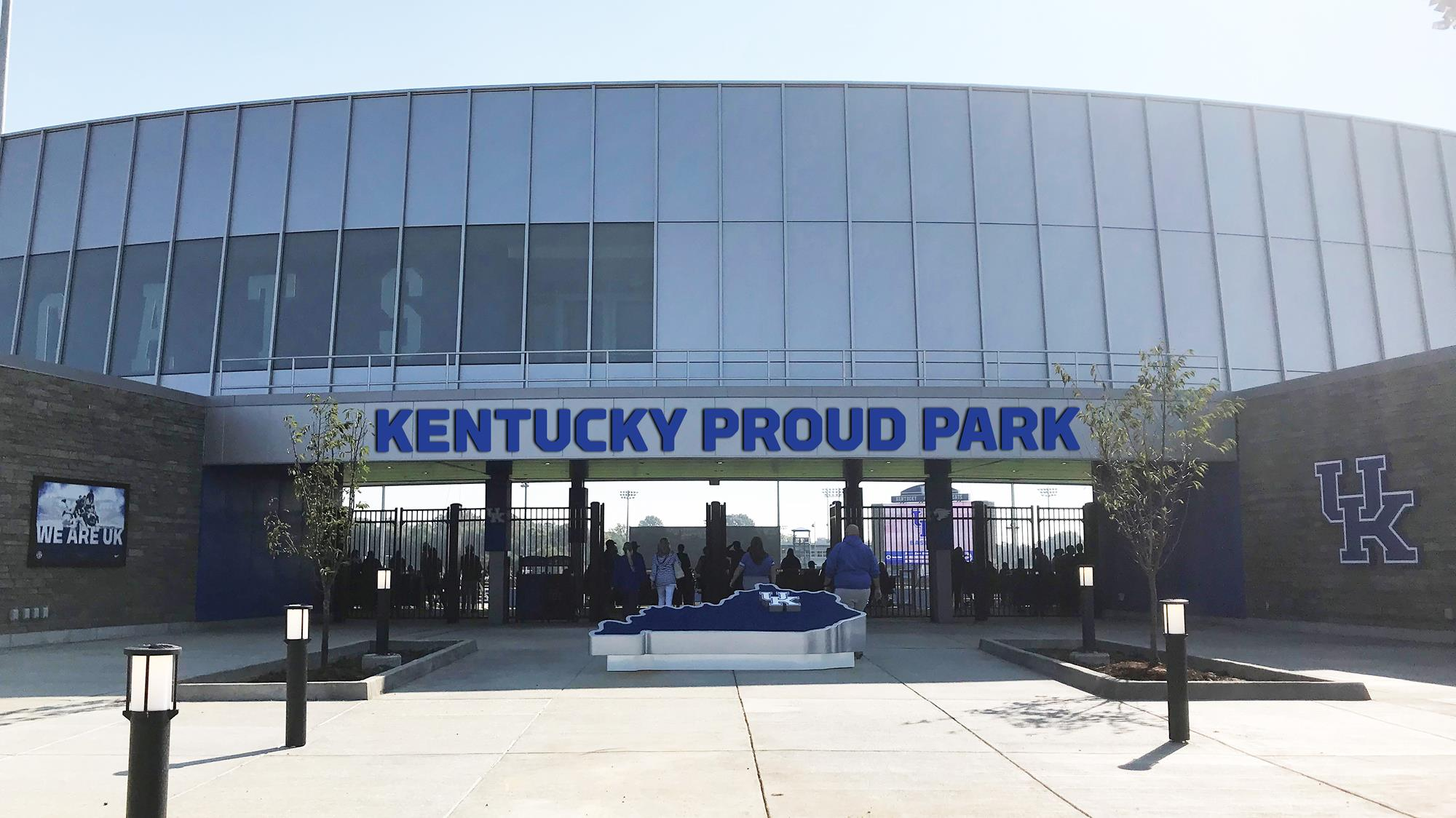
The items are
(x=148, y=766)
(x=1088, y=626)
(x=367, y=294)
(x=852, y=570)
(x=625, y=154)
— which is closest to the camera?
(x=148, y=766)

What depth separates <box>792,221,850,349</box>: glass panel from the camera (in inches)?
929

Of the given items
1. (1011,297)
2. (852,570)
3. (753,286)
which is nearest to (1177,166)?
(1011,297)

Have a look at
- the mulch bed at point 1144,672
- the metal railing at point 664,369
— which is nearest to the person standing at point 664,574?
the metal railing at point 664,369

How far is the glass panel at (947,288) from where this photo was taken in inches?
936

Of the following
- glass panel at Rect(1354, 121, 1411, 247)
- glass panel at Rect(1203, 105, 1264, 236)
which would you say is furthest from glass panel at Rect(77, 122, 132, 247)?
glass panel at Rect(1354, 121, 1411, 247)

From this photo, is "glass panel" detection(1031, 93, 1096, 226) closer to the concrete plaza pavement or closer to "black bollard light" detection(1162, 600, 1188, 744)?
the concrete plaza pavement

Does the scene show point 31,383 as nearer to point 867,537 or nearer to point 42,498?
point 42,498

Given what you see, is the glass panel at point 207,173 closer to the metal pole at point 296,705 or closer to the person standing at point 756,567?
the person standing at point 756,567

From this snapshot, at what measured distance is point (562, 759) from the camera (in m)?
8.00

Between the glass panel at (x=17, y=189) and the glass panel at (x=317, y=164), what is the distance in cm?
695

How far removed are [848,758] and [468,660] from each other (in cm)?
843

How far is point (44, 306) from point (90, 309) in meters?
1.43

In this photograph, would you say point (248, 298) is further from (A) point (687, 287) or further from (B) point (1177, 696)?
(B) point (1177, 696)

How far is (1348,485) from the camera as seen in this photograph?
58.0 feet
